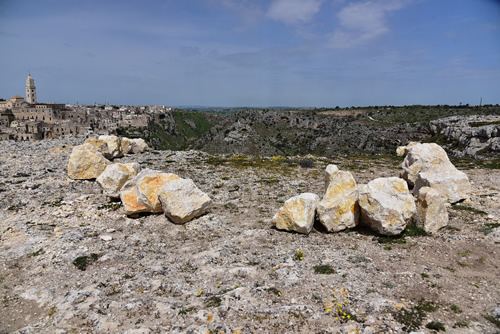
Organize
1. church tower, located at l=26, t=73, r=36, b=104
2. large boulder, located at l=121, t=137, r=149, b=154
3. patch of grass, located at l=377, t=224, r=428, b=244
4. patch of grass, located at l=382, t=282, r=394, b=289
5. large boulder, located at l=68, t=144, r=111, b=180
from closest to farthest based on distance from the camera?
1. patch of grass, located at l=382, t=282, r=394, b=289
2. patch of grass, located at l=377, t=224, r=428, b=244
3. large boulder, located at l=68, t=144, r=111, b=180
4. large boulder, located at l=121, t=137, r=149, b=154
5. church tower, located at l=26, t=73, r=36, b=104

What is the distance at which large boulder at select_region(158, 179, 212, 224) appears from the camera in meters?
15.3

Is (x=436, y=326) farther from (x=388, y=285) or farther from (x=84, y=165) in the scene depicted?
(x=84, y=165)

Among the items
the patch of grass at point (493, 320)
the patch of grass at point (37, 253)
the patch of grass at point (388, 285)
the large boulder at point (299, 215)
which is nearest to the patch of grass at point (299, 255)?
the large boulder at point (299, 215)

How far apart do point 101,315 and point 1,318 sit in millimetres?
3173

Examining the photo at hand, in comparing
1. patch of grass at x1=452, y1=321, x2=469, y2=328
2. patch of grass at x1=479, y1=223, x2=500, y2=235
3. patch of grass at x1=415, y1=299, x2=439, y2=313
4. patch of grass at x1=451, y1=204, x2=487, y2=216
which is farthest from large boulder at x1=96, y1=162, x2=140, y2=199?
patch of grass at x1=451, y1=204, x2=487, y2=216

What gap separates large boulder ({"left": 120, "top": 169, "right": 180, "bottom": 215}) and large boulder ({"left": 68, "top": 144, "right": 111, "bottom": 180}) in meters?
7.72

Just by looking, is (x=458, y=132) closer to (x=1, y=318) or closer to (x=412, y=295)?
(x=412, y=295)

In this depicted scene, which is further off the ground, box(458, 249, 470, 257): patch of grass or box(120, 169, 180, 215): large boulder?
box(120, 169, 180, 215): large boulder

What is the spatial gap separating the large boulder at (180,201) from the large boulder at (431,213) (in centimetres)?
1102

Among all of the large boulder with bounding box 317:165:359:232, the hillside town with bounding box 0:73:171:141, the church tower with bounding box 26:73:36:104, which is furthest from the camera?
the church tower with bounding box 26:73:36:104

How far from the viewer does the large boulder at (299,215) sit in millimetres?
13898

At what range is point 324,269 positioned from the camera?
1077 centimetres

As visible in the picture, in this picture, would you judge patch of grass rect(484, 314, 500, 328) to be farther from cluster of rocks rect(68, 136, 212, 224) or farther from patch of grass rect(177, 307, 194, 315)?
cluster of rocks rect(68, 136, 212, 224)

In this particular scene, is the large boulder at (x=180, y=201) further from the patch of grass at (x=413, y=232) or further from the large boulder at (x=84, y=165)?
the large boulder at (x=84, y=165)
